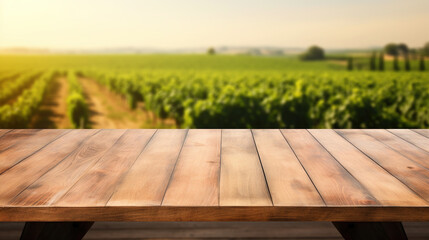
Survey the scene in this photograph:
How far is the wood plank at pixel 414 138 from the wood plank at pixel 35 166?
6.03ft

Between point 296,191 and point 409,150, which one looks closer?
point 296,191

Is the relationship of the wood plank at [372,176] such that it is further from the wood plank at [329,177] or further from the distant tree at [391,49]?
the distant tree at [391,49]

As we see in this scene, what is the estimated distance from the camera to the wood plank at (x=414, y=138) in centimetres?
181

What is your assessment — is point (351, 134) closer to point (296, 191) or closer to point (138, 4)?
point (296, 191)

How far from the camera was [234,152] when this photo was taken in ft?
5.35

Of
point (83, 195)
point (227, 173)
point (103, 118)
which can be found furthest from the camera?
point (103, 118)

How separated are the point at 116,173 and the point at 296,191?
70 cm

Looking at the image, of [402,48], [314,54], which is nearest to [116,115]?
[314,54]

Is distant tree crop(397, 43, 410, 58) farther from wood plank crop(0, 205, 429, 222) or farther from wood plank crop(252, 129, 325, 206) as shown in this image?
wood plank crop(0, 205, 429, 222)

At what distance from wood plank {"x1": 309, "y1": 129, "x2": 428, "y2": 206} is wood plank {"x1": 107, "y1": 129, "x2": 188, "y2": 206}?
29.0 inches

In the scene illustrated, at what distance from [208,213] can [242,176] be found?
0.29 metres

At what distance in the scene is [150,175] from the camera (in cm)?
130

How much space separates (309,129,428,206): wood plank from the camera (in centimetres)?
108

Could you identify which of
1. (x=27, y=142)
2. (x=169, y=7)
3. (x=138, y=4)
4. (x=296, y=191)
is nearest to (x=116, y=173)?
(x=296, y=191)
